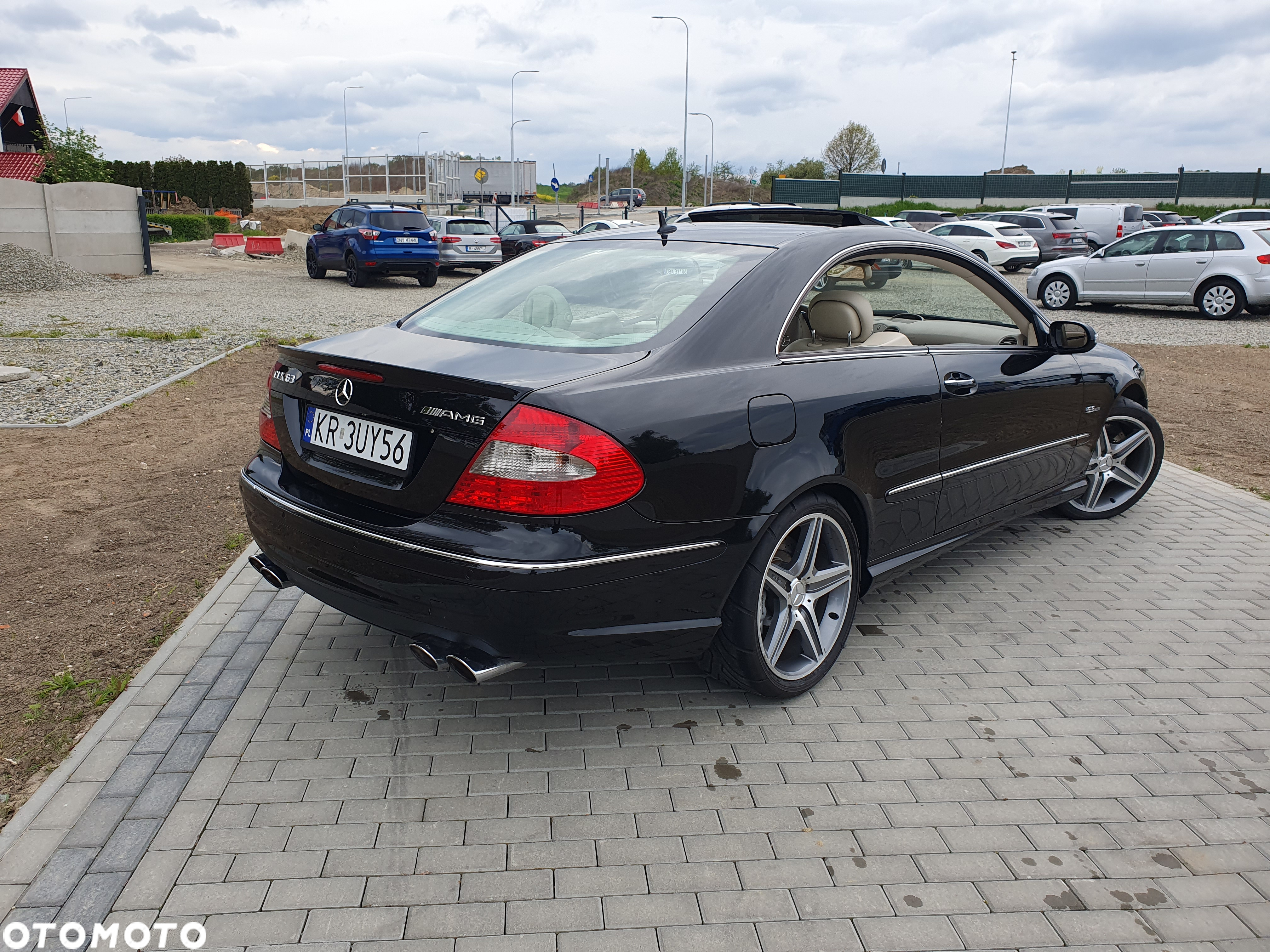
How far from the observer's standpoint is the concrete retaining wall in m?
21.2

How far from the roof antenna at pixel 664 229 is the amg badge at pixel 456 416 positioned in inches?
57.2

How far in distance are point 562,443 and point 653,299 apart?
3.18 feet

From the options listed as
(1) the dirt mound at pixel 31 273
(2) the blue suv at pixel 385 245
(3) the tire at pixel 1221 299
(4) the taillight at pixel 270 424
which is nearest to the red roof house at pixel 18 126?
(1) the dirt mound at pixel 31 273

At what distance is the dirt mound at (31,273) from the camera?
62.2 feet

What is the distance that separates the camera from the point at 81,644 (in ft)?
12.6

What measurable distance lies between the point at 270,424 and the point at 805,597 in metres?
2.10

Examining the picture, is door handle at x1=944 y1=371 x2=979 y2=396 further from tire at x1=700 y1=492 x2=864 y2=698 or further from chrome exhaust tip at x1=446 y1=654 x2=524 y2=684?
chrome exhaust tip at x1=446 y1=654 x2=524 y2=684

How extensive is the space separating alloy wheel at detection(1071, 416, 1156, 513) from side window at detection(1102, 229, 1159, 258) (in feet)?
44.2

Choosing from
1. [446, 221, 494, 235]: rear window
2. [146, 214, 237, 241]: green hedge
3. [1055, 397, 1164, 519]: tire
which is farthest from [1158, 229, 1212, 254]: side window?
[146, 214, 237, 241]: green hedge

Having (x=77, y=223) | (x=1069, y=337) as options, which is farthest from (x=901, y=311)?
(x=77, y=223)

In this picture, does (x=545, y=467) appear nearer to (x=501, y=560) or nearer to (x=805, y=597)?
(x=501, y=560)

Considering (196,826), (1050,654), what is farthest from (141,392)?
(1050,654)

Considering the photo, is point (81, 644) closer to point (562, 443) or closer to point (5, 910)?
point (5, 910)

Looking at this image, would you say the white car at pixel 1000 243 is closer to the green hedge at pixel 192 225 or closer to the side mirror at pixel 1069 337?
the side mirror at pixel 1069 337
